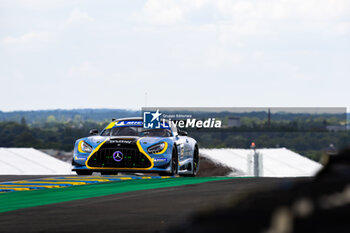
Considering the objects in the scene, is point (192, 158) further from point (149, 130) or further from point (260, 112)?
point (260, 112)

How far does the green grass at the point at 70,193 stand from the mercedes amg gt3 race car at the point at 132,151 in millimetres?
1022

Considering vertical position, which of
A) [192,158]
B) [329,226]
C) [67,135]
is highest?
[329,226]

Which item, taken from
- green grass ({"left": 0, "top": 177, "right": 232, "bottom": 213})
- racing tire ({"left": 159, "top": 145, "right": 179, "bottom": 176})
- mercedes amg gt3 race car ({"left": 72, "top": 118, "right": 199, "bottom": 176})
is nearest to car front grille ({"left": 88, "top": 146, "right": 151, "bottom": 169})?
mercedes amg gt3 race car ({"left": 72, "top": 118, "right": 199, "bottom": 176})

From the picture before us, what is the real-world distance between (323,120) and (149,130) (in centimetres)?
3801

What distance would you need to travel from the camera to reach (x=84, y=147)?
46.8ft

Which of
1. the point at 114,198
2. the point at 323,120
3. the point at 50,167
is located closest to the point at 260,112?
the point at 323,120

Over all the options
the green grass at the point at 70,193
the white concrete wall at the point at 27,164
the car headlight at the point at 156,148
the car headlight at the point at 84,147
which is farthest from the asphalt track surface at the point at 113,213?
the white concrete wall at the point at 27,164

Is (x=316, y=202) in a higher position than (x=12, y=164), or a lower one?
higher

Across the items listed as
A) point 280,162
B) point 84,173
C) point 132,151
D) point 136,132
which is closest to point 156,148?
point 132,151

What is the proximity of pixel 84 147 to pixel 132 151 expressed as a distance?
111cm

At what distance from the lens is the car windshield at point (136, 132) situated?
1439 cm

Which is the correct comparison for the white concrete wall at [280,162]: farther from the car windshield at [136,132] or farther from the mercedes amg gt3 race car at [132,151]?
the mercedes amg gt3 race car at [132,151]

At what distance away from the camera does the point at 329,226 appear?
989mm

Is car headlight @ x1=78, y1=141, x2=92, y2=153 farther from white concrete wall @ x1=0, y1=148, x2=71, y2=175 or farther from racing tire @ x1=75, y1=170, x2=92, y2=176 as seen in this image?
white concrete wall @ x1=0, y1=148, x2=71, y2=175
